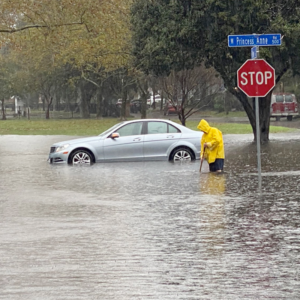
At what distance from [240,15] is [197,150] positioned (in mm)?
8556

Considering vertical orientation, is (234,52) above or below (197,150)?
above

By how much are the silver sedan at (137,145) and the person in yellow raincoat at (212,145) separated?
3289 millimetres

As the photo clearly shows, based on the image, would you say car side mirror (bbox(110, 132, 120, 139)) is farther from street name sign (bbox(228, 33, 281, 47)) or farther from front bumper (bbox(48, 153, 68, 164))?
street name sign (bbox(228, 33, 281, 47))

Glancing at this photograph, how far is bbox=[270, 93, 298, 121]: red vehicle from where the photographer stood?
61.0 meters

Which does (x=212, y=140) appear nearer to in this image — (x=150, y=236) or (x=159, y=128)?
(x=159, y=128)

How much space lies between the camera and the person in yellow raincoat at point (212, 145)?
18.3 m

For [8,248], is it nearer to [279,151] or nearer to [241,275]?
[241,275]

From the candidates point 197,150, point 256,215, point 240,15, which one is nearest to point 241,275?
point 256,215

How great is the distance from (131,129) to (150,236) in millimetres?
12388

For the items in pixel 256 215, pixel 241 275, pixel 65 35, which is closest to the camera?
pixel 241 275

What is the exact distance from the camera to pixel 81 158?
21.9m

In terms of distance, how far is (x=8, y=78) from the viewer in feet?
240

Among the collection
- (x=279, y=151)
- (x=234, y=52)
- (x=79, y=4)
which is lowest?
(x=279, y=151)

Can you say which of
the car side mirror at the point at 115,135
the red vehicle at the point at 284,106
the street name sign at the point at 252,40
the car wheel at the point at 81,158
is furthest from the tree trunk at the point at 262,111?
the red vehicle at the point at 284,106
